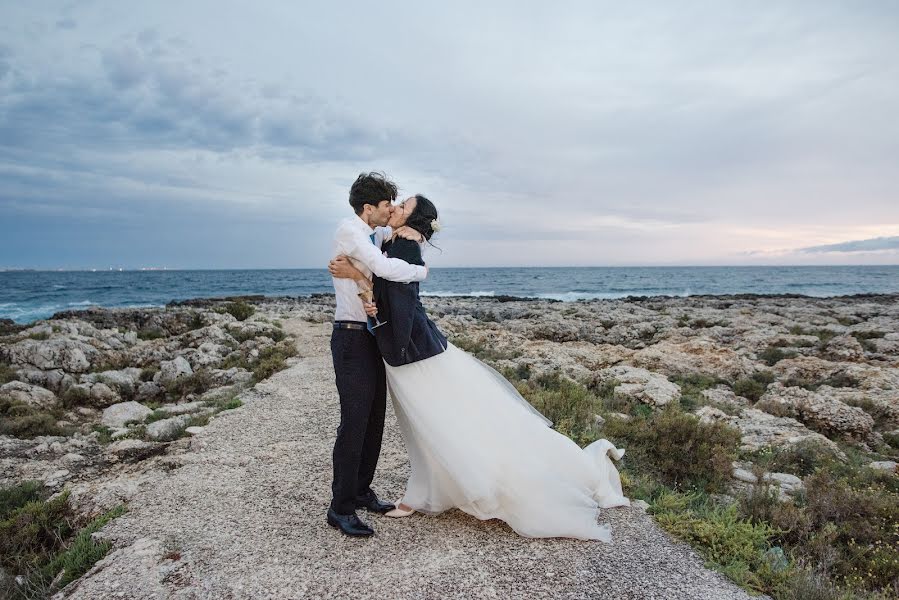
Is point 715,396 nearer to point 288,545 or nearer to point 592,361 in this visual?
point 592,361

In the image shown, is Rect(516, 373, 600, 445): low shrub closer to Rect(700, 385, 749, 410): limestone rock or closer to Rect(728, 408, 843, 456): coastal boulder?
Rect(728, 408, 843, 456): coastal boulder

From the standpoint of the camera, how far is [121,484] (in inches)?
218

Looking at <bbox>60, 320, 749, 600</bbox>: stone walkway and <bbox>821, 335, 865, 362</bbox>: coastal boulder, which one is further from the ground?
<bbox>60, 320, 749, 600</bbox>: stone walkway

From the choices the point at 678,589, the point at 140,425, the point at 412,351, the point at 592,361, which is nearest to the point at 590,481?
the point at 678,589

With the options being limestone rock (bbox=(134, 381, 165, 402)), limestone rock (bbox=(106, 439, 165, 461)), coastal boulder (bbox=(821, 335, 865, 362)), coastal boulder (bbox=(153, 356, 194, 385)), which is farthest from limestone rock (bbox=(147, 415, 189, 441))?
coastal boulder (bbox=(821, 335, 865, 362))

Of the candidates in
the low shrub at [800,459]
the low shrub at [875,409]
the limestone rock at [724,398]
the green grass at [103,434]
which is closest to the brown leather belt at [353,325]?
the green grass at [103,434]

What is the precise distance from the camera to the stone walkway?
3.56m

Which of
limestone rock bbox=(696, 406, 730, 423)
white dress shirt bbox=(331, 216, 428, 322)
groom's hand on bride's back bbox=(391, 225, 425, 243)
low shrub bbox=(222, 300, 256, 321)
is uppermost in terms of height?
groom's hand on bride's back bbox=(391, 225, 425, 243)

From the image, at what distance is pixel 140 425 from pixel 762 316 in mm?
23984

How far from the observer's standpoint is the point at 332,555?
3.96m

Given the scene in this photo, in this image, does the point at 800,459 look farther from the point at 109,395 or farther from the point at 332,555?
the point at 109,395

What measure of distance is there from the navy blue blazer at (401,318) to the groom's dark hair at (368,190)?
339 mm

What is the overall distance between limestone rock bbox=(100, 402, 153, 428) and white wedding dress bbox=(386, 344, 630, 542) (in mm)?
6754

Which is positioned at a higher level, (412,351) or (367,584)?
(412,351)
